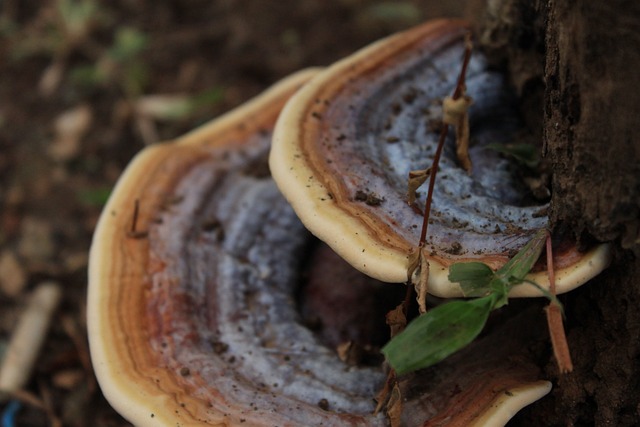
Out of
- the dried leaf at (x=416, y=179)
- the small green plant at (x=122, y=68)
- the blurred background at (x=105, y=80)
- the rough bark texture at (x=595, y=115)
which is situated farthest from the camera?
the small green plant at (x=122, y=68)

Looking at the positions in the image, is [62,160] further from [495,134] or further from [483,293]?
[483,293]

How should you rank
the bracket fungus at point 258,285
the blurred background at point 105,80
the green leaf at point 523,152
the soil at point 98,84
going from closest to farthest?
the bracket fungus at point 258,285, the green leaf at point 523,152, the soil at point 98,84, the blurred background at point 105,80

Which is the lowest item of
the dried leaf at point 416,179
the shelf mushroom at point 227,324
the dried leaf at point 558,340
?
the shelf mushroom at point 227,324

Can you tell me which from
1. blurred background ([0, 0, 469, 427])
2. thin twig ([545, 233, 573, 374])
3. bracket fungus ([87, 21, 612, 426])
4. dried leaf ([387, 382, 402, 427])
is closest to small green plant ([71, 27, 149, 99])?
blurred background ([0, 0, 469, 427])

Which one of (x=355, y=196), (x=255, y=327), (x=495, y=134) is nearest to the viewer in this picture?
(x=355, y=196)

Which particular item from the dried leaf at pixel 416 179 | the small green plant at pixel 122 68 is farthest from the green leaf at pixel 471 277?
the small green plant at pixel 122 68

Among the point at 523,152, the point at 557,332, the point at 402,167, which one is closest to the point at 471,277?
the point at 557,332

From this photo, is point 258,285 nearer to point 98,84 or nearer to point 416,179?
point 416,179

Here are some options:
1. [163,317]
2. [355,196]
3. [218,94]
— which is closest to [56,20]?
[218,94]

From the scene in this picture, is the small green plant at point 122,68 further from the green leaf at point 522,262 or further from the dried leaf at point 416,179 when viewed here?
the green leaf at point 522,262
